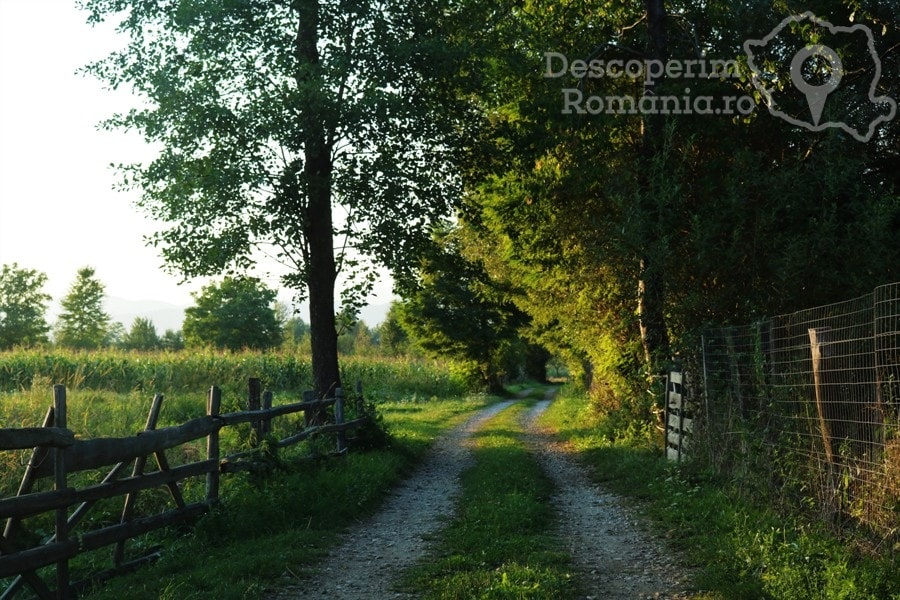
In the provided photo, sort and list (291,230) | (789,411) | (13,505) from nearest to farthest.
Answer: (13,505) < (789,411) < (291,230)

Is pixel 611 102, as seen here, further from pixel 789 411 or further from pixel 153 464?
pixel 153 464

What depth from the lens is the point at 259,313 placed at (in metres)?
103

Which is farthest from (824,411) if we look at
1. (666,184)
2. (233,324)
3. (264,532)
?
(233,324)

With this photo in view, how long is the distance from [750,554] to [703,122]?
11.9m

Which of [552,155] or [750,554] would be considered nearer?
[750,554]

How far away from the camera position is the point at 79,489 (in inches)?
314

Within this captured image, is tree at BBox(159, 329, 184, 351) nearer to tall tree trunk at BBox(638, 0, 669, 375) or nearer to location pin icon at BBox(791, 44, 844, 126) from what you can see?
tall tree trunk at BBox(638, 0, 669, 375)

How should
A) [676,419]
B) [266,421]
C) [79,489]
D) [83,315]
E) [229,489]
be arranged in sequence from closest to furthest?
[79,489] < [229,489] < [266,421] < [676,419] < [83,315]

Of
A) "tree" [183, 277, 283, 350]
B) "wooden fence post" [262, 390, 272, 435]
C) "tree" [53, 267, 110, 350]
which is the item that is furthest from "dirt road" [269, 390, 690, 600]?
"tree" [53, 267, 110, 350]

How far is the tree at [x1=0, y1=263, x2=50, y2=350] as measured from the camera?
100250 mm

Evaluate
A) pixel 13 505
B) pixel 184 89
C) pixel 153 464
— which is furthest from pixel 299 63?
pixel 13 505

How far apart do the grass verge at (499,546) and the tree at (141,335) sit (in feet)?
379

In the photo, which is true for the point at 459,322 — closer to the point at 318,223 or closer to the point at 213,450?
the point at 318,223

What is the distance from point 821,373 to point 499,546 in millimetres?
3986
